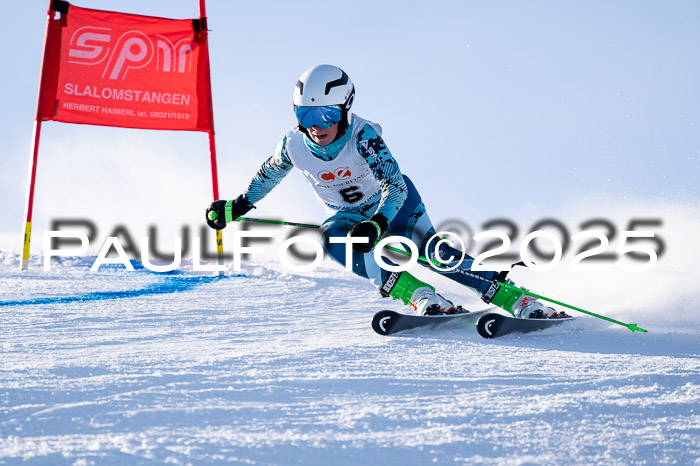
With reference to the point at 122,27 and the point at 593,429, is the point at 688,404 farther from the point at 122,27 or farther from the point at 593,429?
the point at 122,27

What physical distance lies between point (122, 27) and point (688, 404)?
7242 mm

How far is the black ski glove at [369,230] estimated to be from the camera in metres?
3.00

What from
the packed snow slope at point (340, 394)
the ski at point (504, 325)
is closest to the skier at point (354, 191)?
the ski at point (504, 325)

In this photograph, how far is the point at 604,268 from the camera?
5.56 m

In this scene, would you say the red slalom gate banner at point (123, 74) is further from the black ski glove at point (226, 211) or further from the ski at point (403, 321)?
the ski at point (403, 321)

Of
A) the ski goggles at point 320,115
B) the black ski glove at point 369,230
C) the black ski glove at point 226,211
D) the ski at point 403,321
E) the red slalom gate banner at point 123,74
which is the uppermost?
the red slalom gate banner at point 123,74

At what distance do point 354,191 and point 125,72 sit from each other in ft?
15.9

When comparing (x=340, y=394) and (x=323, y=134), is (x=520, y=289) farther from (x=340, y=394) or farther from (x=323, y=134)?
(x=340, y=394)

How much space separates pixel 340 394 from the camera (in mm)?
1886

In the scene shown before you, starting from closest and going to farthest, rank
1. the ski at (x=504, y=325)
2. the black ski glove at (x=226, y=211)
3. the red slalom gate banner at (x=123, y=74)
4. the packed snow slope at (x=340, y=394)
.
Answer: the packed snow slope at (x=340, y=394), the ski at (x=504, y=325), the black ski glove at (x=226, y=211), the red slalom gate banner at (x=123, y=74)

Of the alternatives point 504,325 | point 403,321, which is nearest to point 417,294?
point 403,321

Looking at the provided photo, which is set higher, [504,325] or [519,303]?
[519,303]

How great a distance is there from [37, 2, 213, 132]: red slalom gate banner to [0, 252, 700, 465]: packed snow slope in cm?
422

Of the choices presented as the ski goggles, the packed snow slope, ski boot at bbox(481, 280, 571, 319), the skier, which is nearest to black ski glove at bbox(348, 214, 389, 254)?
the skier
